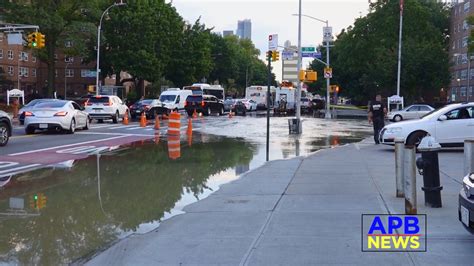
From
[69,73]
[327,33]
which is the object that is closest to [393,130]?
[327,33]

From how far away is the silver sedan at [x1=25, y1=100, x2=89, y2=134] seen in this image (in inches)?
847

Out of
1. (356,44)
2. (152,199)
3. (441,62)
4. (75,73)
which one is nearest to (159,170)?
(152,199)

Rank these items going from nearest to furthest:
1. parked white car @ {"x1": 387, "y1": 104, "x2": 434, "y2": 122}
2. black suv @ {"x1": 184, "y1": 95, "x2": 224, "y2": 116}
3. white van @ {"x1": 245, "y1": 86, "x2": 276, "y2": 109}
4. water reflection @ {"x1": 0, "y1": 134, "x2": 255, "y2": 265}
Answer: water reflection @ {"x1": 0, "y1": 134, "x2": 255, "y2": 265} → parked white car @ {"x1": 387, "y1": 104, "x2": 434, "y2": 122} → black suv @ {"x1": 184, "y1": 95, "x2": 224, "y2": 116} → white van @ {"x1": 245, "y1": 86, "x2": 276, "y2": 109}

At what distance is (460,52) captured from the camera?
97.2m

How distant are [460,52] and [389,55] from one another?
41676 mm

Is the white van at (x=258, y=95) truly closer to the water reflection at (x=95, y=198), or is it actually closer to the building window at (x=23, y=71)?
the building window at (x=23, y=71)

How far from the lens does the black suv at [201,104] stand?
4589 cm

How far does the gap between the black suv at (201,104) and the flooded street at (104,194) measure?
27776 mm

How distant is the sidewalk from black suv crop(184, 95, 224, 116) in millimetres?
34422

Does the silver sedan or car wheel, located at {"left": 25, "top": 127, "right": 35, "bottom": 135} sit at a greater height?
the silver sedan

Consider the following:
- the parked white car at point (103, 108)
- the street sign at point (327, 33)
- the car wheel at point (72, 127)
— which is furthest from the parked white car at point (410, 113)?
the car wheel at point (72, 127)

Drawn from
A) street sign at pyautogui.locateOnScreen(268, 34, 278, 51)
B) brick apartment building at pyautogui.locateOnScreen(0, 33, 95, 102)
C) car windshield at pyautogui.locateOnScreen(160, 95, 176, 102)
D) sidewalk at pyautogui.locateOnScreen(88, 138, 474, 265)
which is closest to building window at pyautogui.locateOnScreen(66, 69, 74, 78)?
brick apartment building at pyautogui.locateOnScreen(0, 33, 95, 102)

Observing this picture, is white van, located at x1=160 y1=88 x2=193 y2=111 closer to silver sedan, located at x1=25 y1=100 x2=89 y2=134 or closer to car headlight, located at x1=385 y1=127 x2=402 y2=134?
silver sedan, located at x1=25 y1=100 x2=89 y2=134

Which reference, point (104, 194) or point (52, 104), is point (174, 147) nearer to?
point (52, 104)
